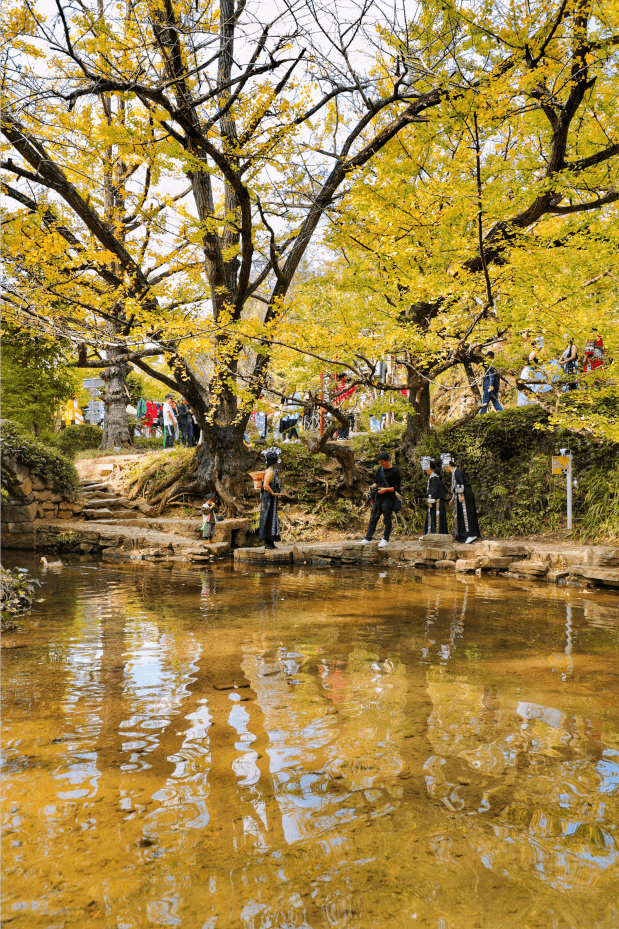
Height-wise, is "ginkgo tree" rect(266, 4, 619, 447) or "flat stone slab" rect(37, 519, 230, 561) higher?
→ "ginkgo tree" rect(266, 4, 619, 447)

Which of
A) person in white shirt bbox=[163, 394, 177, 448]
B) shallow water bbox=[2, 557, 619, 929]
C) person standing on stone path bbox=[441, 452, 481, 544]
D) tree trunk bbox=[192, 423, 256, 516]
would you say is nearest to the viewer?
shallow water bbox=[2, 557, 619, 929]

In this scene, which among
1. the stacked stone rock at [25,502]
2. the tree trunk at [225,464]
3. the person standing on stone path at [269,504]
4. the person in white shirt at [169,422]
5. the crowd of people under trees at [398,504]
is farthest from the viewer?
the person in white shirt at [169,422]

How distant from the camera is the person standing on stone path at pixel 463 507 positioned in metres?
12.0

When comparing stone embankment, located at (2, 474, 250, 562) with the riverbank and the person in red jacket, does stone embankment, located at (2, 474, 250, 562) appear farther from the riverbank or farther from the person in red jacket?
the person in red jacket

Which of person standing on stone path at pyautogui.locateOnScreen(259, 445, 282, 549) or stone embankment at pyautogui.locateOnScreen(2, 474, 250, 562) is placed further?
stone embankment at pyautogui.locateOnScreen(2, 474, 250, 562)

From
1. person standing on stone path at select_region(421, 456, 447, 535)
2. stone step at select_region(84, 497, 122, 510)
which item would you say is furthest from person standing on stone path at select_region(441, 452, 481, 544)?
stone step at select_region(84, 497, 122, 510)

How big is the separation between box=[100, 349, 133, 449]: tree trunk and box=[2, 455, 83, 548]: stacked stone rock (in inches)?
191

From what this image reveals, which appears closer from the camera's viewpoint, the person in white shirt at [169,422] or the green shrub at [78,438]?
the person in white shirt at [169,422]

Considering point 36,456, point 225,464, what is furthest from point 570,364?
point 36,456

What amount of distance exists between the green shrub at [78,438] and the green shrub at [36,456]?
296 inches

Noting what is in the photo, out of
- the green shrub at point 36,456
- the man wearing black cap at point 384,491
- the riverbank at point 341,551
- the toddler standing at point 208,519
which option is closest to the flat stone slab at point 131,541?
the riverbank at point 341,551

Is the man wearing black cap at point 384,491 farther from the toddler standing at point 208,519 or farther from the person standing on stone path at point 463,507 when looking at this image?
the toddler standing at point 208,519

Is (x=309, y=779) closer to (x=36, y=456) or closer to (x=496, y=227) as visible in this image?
(x=496, y=227)

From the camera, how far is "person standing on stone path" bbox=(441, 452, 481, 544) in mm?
11984
